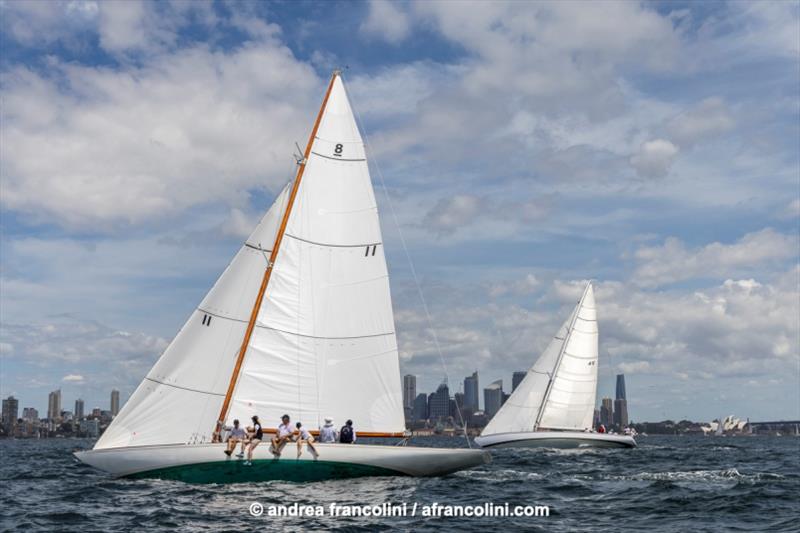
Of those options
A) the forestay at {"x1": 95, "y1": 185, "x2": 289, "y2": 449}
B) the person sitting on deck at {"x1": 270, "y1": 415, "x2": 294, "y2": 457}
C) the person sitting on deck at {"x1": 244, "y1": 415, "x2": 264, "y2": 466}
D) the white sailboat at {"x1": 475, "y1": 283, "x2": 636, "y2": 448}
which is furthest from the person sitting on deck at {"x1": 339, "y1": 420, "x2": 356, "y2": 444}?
the white sailboat at {"x1": 475, "y1": 283, "x2": 636, "y2": 448}

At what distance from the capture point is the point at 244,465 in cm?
2573

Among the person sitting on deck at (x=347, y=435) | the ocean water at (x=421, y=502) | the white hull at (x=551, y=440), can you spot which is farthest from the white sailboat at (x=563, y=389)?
the person sitting on deck at (x=347, y=435)

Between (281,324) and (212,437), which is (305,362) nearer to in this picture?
(281,324)

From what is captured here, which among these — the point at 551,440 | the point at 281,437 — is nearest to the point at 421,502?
the point at 281,437

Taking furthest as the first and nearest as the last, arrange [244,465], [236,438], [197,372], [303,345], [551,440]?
[551,440]
[303,345]
[197,372]
[236,438]
[244,465]

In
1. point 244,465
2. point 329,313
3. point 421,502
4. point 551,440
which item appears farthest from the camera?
point 551,440

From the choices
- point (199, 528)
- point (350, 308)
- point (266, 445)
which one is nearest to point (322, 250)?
point (350, 308)

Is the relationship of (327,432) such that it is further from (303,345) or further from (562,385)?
(562,385)

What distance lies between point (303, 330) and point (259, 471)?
531 centimetres

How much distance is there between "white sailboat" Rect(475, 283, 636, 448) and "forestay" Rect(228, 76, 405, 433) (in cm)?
3707

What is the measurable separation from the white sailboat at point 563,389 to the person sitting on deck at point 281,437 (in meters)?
40.4

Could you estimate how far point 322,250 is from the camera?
29641mm

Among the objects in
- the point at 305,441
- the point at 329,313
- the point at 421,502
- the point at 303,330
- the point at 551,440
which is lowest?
the point at 421,502

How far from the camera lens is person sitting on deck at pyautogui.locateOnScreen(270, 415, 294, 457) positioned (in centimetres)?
2584
